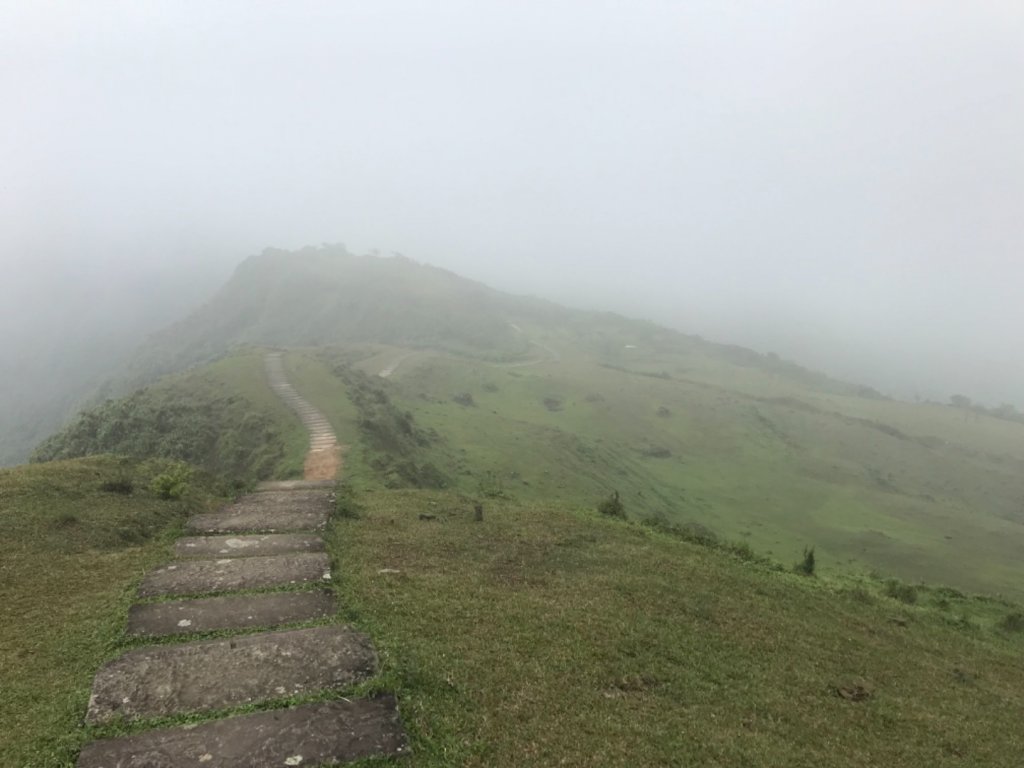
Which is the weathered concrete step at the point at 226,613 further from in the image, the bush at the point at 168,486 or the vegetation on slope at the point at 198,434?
the vegetation on slope at the point at 198,434

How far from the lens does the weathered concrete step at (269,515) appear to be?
1870 centimetres

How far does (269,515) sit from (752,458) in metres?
59.1

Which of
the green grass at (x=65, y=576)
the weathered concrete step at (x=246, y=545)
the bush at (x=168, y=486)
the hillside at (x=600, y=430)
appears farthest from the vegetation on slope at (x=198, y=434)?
the weathered concrete step at (x=246, y=545)

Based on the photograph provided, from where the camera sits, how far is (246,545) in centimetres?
1719

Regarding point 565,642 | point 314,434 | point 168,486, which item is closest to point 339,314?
point 314,434

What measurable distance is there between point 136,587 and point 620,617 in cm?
1144

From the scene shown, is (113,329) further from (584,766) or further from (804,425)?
(584,766)

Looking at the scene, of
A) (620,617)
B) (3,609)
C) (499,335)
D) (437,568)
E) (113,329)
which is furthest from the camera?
(113,329)

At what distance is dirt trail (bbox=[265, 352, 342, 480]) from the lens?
28.5 metres

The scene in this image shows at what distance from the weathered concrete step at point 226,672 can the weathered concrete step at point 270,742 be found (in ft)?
1.91

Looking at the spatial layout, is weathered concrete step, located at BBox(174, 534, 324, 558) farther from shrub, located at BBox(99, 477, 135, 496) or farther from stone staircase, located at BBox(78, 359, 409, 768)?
shrub, located at BBox(99, 477, 135, 496)

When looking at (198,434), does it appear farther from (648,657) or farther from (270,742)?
(648,657)

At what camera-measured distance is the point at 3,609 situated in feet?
40.6

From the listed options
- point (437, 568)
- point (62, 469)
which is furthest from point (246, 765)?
point (62, 469)
